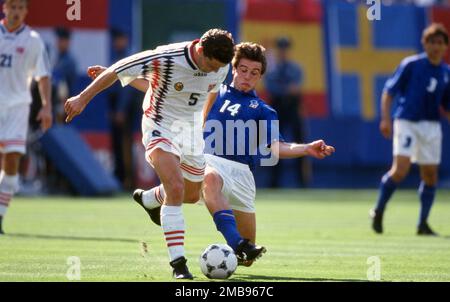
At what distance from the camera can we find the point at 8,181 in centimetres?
1247

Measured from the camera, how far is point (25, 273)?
822 centimetres

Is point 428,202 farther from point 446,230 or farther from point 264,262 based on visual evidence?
point 264,262

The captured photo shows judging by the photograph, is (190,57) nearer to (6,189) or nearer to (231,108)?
(231,108)

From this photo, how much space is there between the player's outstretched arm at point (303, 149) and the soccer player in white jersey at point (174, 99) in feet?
2.26

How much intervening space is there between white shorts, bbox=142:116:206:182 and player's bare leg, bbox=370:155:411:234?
4.54 m

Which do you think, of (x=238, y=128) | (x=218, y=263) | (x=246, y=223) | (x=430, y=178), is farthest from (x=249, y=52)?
(x=430, y=178)

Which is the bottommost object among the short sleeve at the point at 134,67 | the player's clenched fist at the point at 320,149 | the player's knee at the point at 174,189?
the player's knee at the point at 174,189

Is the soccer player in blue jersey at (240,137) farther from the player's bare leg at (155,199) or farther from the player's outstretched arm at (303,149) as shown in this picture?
the player's bare leg at (155,199)

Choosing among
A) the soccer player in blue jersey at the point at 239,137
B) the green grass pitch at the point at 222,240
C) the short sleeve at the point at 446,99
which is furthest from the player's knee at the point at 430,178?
the soccer player in blue jersey at the point at 239,137

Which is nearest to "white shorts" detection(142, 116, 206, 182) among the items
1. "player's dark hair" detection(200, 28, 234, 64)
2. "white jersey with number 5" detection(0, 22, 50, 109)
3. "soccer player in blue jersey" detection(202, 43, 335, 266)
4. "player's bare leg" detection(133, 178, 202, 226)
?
"soccer player in blue jersey" detection(202, 43, 335, 266)

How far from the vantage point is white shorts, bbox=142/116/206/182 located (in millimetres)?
8453

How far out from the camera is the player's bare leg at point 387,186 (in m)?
13.2

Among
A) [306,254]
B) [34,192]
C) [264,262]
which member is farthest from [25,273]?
[34,192]

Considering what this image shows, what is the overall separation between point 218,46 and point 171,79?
548mm
